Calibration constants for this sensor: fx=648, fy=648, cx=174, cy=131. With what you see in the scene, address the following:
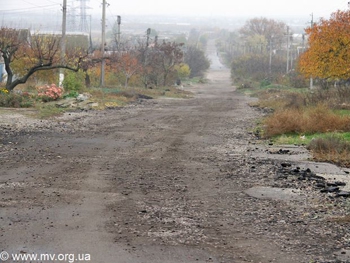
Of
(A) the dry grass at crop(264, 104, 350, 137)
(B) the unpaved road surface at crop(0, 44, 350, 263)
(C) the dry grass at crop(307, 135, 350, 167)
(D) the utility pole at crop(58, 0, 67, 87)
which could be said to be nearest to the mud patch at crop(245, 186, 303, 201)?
(B) the unpaved road surface at crop(0, 44, 350, 263)

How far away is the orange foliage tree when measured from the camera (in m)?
A: 41.4

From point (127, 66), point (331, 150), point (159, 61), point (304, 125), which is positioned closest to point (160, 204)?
point (331, 150)

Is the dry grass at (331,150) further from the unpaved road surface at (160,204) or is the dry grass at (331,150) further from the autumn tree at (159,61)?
the autumn tree at (159,61)

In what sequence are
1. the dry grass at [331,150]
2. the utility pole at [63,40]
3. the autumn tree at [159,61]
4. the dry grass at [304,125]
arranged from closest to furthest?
the dry grass at [331,150]
the dry grass at [304,125]
the utility pole at [63,40]
the autumn tree at [159,61]

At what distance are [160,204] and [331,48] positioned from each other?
34488 mm

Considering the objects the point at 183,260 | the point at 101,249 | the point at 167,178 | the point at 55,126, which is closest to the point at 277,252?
the point at 183,260

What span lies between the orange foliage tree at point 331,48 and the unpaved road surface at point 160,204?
24.6m

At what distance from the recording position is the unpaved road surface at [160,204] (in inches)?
297

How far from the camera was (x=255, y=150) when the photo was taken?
17453mm

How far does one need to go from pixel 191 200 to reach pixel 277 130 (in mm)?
10813

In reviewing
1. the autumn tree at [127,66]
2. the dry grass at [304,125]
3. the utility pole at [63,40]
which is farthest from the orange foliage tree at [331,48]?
the dry grass at [304,125]

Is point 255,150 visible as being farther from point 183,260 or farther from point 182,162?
point 183,260

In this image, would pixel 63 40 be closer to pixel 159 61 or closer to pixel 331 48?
pixel 331 48

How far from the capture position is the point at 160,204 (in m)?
10.0
